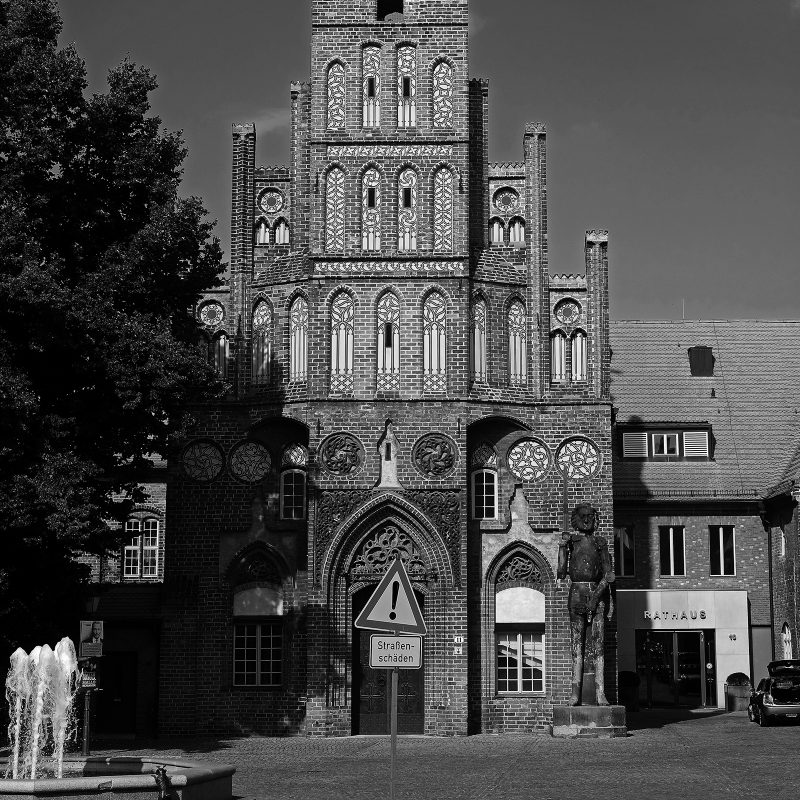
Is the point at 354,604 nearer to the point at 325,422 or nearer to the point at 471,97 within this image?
the point at 325,422

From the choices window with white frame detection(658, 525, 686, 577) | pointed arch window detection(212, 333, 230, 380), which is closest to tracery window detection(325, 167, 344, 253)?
pointed arch window detection(212, 333, 230, 380)

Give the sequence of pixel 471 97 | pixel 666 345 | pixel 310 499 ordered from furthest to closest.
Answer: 1. pixel 666 345
2. pixel 471 97
3. pixel 310 499

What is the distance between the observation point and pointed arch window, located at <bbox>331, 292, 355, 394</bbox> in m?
34.5

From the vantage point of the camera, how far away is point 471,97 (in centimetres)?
3659

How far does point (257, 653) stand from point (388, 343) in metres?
8.13

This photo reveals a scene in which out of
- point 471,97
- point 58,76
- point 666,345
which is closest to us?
point 58,76

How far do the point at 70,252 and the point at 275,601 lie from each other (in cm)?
1049

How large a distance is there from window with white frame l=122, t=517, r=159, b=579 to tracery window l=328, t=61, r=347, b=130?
13.6 metres

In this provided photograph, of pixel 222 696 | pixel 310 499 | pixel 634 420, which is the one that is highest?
pixel 634 420

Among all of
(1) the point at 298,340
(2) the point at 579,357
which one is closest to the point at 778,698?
(2) the point at 579,357

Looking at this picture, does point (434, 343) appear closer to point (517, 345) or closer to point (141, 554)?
point (517, 345)

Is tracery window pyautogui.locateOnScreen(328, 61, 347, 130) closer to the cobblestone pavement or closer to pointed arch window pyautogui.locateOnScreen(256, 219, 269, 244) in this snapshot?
pointed arch window pyautogui.locateOnScreen(256, 219, 269, 244)

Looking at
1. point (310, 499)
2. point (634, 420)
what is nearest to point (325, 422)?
point (310, 499)

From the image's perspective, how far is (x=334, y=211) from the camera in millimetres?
35094
